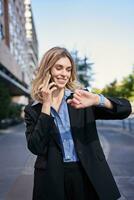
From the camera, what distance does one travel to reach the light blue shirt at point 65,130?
2.74m

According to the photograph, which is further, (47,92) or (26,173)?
(26,173)

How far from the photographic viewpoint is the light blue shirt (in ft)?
9.00

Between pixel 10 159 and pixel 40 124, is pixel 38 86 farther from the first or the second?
pixel 10 159

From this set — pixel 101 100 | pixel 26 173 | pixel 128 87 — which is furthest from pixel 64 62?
pixel 128 87

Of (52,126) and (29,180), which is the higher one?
(52,126)

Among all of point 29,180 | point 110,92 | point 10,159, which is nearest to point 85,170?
point 29,180

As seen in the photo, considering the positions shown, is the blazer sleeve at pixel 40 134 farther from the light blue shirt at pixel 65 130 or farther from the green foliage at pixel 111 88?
the green foliage at pixel 111 88

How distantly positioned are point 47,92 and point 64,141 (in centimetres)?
31

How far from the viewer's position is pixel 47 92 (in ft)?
8.78

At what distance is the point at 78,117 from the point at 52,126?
0.17 m

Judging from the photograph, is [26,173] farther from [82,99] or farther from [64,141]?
[82,99]

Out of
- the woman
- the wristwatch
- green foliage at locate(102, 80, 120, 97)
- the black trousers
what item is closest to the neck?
the woman

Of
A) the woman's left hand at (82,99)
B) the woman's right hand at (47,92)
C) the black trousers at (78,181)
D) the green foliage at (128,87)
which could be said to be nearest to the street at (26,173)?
the black trousers at (78,181)

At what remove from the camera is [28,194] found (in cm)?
780
